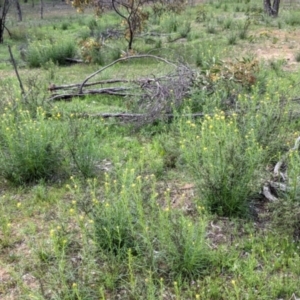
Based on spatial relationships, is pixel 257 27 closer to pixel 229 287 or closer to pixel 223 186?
pixel 223 186

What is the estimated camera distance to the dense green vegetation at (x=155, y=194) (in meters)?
3.28

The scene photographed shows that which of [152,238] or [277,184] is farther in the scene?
[277,184]

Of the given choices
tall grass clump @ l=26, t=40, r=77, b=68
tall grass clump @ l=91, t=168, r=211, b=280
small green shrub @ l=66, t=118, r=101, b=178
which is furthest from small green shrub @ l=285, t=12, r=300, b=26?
tall grass clump @ l=91, t=168, r=211, b=280

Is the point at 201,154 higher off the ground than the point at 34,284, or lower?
higher

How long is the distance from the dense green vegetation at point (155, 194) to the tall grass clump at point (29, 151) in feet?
0.05

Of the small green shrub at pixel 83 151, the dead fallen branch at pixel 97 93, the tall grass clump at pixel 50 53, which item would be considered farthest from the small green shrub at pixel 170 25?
the small green shrub at pixel 83 151

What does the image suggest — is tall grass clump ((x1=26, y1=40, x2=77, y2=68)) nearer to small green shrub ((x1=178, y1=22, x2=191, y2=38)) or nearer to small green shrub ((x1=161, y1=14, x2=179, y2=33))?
small green shrub ((x1=178, y1=22, x2=191, y2=38))

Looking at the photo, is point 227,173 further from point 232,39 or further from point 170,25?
point 170,25

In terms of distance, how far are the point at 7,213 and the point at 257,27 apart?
10.5 m

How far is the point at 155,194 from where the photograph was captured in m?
3.42

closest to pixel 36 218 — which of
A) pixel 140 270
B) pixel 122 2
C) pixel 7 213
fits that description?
pixel 7 213

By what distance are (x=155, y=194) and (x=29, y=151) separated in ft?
5.80

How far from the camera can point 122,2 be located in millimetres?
10477

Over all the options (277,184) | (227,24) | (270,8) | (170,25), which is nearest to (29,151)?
(277,184)
